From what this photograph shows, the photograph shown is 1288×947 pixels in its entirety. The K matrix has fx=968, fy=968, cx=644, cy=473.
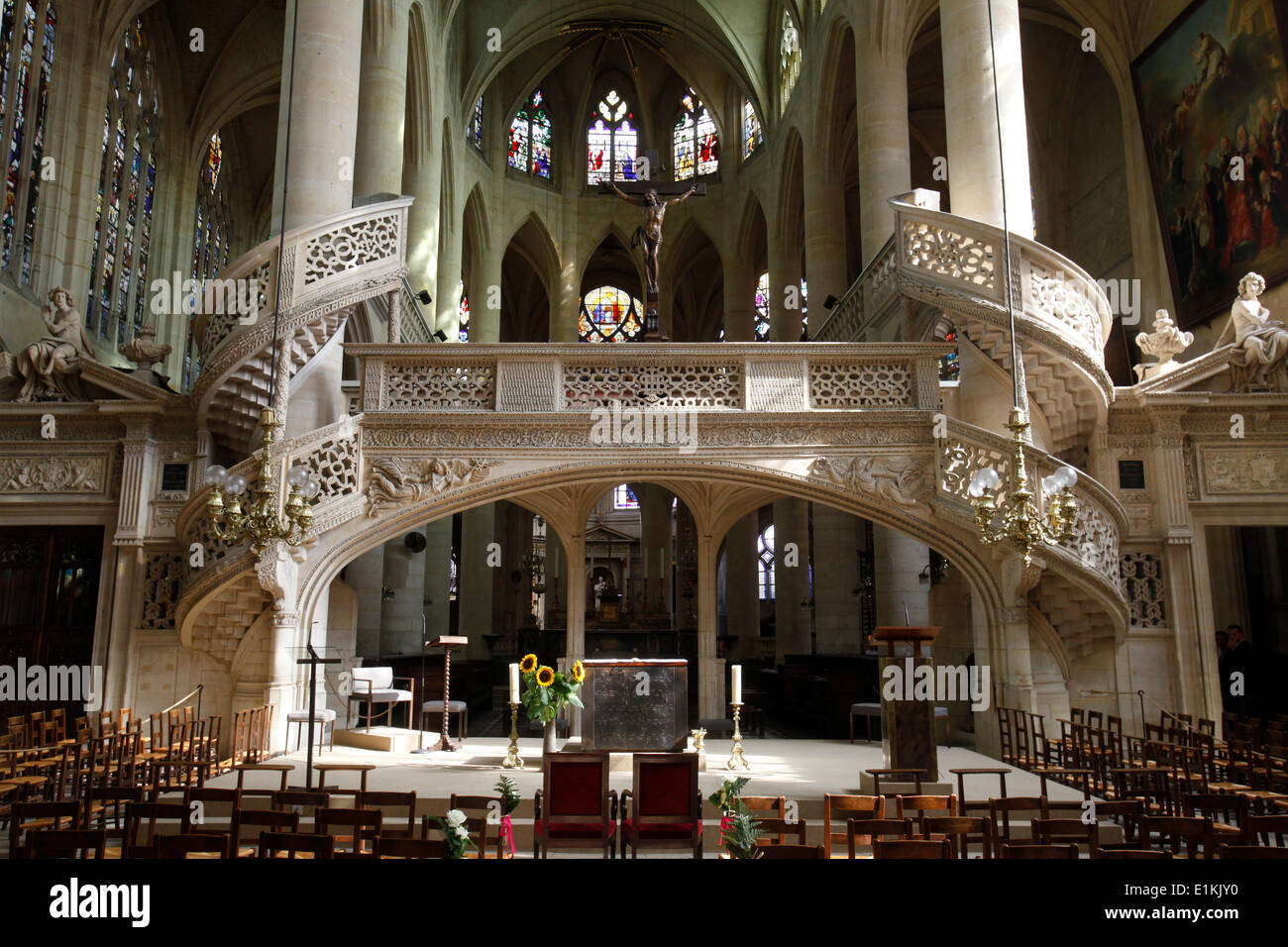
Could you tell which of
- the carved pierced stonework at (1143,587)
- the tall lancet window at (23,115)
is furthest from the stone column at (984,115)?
the tall lancet window at (23,115)

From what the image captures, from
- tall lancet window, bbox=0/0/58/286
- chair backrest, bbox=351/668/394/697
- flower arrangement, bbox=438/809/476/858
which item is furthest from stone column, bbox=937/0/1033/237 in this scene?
tall lancet window, bbox=0/0/58/286

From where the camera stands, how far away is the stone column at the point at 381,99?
15.1 m

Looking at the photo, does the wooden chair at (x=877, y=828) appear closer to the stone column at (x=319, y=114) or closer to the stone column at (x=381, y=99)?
the stone column at (x=319, y=114)

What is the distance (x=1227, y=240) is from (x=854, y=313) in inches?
236

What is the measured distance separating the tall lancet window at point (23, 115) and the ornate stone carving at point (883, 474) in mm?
12858

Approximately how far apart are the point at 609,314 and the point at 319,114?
69.5ft

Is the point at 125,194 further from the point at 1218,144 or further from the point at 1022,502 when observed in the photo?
the point at 1218,144

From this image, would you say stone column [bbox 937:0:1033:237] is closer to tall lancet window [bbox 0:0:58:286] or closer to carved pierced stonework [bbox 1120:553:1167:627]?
carved pierced stonework [bbox 1120:553:1167:627]

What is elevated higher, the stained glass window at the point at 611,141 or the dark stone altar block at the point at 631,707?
the stained glass window at the point at 611,141

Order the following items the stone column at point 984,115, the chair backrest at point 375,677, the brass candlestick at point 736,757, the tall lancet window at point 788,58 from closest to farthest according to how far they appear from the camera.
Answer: the brass candlestick at point 736,757, the stone column at point 984,115, the chair backrest at point 375,677, the tall lancet window at point 788,58

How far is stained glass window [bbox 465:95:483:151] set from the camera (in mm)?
26109

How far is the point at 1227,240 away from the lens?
15.0 m
